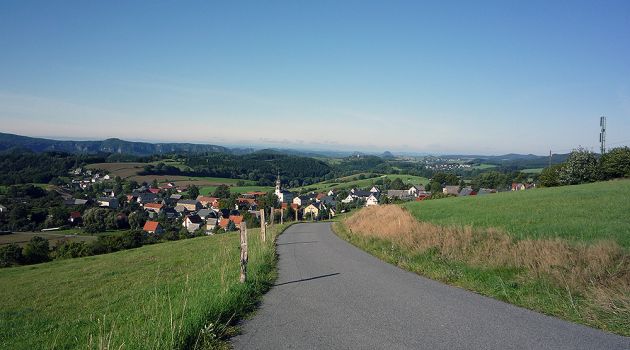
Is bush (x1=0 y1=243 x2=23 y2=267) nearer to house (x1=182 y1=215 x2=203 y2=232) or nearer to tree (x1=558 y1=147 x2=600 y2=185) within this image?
house (x1=182 y1=215 x2=203 y2=232)

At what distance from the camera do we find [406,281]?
955 cm

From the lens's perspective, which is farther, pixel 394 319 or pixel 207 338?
pixel 394 319

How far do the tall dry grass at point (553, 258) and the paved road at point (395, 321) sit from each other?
1439mm

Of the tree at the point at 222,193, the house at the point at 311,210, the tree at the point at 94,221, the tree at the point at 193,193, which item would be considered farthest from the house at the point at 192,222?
the tree at the point at 193,193

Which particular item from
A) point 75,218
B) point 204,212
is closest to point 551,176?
point 204,212

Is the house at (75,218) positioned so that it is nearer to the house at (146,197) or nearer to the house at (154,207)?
the house at (154,207)

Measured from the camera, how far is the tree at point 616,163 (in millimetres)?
49219

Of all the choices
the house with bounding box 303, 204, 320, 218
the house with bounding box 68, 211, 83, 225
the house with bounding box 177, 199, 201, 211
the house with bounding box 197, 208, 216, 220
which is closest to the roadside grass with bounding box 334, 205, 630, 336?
the house with bounding box 303, 204, 320, 218

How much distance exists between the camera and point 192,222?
68.2 m

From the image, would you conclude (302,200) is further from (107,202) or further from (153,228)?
(107,202)

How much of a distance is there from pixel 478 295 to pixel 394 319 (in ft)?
8.75

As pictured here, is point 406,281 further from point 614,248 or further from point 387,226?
point 387,226

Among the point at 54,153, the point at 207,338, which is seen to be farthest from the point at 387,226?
the point at 54,153

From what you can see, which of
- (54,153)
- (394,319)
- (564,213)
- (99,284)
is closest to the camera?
(394,319)
